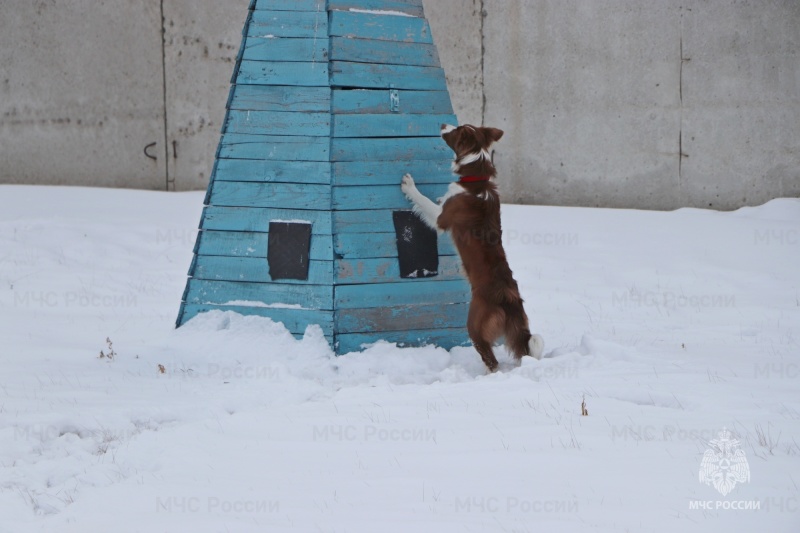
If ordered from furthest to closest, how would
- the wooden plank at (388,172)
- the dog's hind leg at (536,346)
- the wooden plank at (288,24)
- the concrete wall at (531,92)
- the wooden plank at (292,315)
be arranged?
1. the concrete wall at (531,92)
2. the wooden plank at (288,24)
3. the wooden plank at (388,172)
4. the wooden plank at (292,315)
5. the dog's hind leg at (536,346)

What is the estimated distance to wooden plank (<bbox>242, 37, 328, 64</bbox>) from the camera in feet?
17.0

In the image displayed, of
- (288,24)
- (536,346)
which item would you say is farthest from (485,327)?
(288,24)

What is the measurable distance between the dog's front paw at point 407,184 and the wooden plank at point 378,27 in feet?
2.89

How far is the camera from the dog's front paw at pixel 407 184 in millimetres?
5188

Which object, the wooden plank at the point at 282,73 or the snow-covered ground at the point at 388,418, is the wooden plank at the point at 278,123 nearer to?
the wooden plank at the point at 282,73


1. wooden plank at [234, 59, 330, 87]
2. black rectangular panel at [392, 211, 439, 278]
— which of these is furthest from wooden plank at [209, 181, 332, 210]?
wooden plank at [234, 59, 330, 87]

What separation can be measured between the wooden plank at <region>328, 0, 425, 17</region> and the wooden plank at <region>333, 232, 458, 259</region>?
1.27 metres

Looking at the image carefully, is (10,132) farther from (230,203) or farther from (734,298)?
(734,298)

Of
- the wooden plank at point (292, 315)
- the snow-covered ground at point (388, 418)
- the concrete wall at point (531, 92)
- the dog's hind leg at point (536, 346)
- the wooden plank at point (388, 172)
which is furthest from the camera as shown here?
the concrete wall at point (531, 92)

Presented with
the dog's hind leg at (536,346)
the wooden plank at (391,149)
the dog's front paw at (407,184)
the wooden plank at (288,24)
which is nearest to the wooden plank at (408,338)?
the dog's hind leg at (536,346)

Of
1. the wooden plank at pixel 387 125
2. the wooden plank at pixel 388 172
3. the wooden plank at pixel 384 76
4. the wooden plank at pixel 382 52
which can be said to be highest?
the wooden plank at pixel 382 52

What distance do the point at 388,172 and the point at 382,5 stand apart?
1042mm

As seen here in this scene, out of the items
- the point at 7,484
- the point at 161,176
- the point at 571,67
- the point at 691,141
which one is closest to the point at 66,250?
the point at 161,176

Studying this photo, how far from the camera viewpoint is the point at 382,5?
17.6ft
